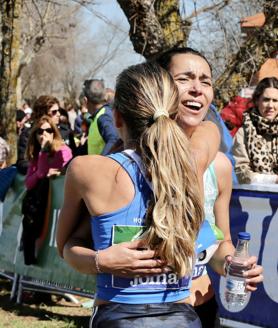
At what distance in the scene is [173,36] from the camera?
26.3 ft

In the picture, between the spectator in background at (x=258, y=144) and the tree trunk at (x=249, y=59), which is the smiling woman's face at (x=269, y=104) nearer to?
the spectator in background at (x=258, y=144)

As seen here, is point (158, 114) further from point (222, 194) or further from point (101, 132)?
point (101, 132)

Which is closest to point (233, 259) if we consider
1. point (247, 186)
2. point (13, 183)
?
point (247, 186)

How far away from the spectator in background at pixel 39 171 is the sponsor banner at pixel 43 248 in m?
0.07

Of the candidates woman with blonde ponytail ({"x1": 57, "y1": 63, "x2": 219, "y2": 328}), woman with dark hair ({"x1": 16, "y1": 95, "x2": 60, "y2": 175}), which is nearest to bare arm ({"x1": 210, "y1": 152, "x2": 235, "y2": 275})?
woman with blonde ponytail ({"x1": 57, "y1": 63, "x2": 219, "y2": 328})

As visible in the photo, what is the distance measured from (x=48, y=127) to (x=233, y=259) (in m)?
4.41

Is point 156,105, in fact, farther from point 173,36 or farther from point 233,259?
point 173,36

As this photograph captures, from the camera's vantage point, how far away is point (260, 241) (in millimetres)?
4949

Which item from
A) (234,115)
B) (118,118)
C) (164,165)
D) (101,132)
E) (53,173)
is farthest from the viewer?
(53,173)

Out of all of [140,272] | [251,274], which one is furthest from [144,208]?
[251,274]

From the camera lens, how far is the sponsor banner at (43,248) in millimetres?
6551

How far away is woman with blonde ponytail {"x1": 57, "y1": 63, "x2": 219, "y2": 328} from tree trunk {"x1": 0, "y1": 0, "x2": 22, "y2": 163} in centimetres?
879

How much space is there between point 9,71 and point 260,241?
7.73 meters

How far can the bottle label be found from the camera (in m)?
2.64
